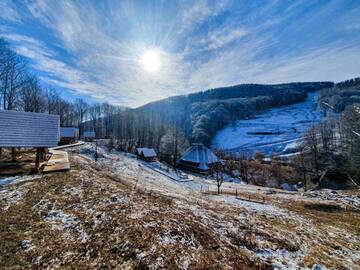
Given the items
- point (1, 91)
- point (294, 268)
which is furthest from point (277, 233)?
point (1, 91)

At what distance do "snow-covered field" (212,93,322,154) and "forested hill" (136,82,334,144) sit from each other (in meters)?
7.10

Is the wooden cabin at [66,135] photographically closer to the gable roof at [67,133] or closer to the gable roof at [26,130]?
the gable roof at [67,133]

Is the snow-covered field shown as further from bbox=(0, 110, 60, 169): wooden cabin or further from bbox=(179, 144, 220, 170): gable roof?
bbox=(0, 110, 60, 169): wooden cabin

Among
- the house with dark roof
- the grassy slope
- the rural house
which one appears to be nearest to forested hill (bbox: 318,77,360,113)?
the grassy slope

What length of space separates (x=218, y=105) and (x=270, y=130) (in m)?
39.0

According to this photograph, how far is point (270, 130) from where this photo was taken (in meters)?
88.3

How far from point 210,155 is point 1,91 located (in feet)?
132

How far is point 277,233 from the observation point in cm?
794

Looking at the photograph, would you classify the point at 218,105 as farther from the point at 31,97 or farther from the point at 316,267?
the point at 316,267

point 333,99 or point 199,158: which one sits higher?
point 333,99

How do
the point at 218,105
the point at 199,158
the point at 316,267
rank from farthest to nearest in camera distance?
the point at 218,105 → the point at 199,158 → the point at 316,267

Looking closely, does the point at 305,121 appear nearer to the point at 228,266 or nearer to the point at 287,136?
the point at 287,136

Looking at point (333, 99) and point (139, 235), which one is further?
point (139, 235)

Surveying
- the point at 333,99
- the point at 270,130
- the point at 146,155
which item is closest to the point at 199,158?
the point at 146,155
